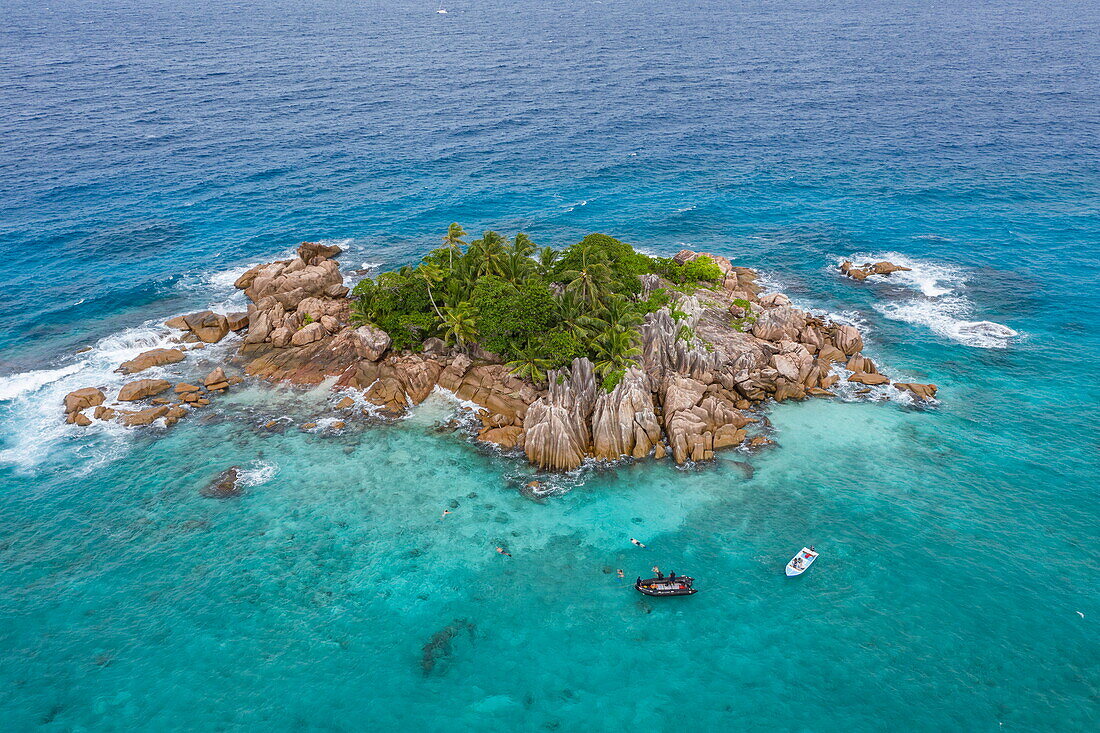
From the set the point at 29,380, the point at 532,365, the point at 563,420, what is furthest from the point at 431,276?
the point at 29,380

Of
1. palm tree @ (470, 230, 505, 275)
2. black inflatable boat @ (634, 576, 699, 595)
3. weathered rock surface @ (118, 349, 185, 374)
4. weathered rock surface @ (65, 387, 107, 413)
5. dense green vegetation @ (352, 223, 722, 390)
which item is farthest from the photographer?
weathered rock surface @ (118, 349, 185, 374)

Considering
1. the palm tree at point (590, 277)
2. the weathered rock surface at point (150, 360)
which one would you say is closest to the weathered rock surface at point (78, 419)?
the weathered rock surface at point (150, 360)

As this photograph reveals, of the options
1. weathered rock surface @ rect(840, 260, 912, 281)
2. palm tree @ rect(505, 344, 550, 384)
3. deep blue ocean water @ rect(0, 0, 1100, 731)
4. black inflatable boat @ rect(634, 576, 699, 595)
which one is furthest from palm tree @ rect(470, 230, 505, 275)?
weathered rock surface @ rect(840, 260, 912, 281)

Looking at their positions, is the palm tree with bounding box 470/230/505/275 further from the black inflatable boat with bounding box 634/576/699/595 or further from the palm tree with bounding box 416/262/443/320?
the black inflatable boat with bounding box 634/576/699/595

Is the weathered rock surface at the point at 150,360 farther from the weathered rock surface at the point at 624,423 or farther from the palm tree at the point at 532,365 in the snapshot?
the weathered rock surface at the point at 624,423

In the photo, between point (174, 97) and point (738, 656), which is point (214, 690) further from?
point (174, 97)

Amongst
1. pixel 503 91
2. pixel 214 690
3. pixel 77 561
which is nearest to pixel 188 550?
pixel 77 561
